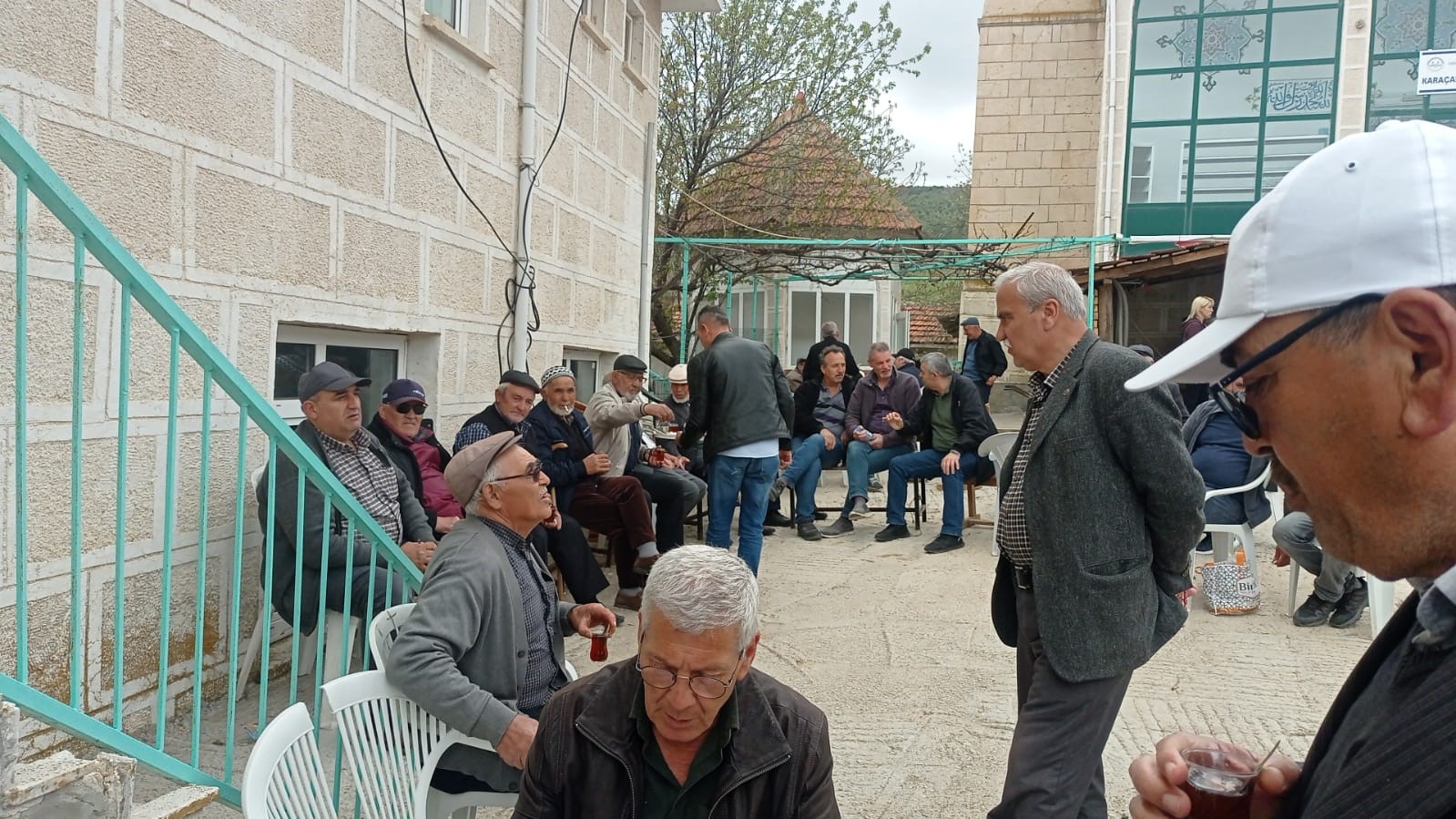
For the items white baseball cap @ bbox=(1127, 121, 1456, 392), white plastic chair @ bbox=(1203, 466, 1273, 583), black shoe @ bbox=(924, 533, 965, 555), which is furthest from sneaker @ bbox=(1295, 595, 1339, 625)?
white baseball cap @ bbox=(1127, 121, 1456, 392)

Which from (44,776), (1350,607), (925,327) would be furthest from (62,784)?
(925,327)

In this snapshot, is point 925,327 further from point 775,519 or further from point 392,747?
point 392,747

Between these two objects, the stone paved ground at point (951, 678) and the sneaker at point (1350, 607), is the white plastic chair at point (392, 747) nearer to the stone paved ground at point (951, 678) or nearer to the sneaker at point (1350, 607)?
the stone paved ground at point (951, 678)

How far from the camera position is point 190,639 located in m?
3.72

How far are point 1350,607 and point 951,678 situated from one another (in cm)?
257

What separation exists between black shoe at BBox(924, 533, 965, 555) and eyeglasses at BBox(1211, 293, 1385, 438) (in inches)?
260

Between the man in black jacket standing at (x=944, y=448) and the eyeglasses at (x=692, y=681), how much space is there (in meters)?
5.93

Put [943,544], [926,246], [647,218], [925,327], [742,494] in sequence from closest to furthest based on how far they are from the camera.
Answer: [742,494] < [943,544] < [647,218] < [926,246] < [925,327]

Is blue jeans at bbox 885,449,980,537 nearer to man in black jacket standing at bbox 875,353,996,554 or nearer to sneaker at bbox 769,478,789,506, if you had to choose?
man in black jacket standing at bbox 875,353,996,554

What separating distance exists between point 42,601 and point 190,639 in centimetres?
80

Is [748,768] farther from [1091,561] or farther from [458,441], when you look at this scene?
[458,441]

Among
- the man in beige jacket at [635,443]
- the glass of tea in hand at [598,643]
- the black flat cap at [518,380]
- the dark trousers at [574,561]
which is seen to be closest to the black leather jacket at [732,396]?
the man in beige jacket at [635,443]

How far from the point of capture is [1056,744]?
2467 mm

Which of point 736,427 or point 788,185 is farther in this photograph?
point 788,185
